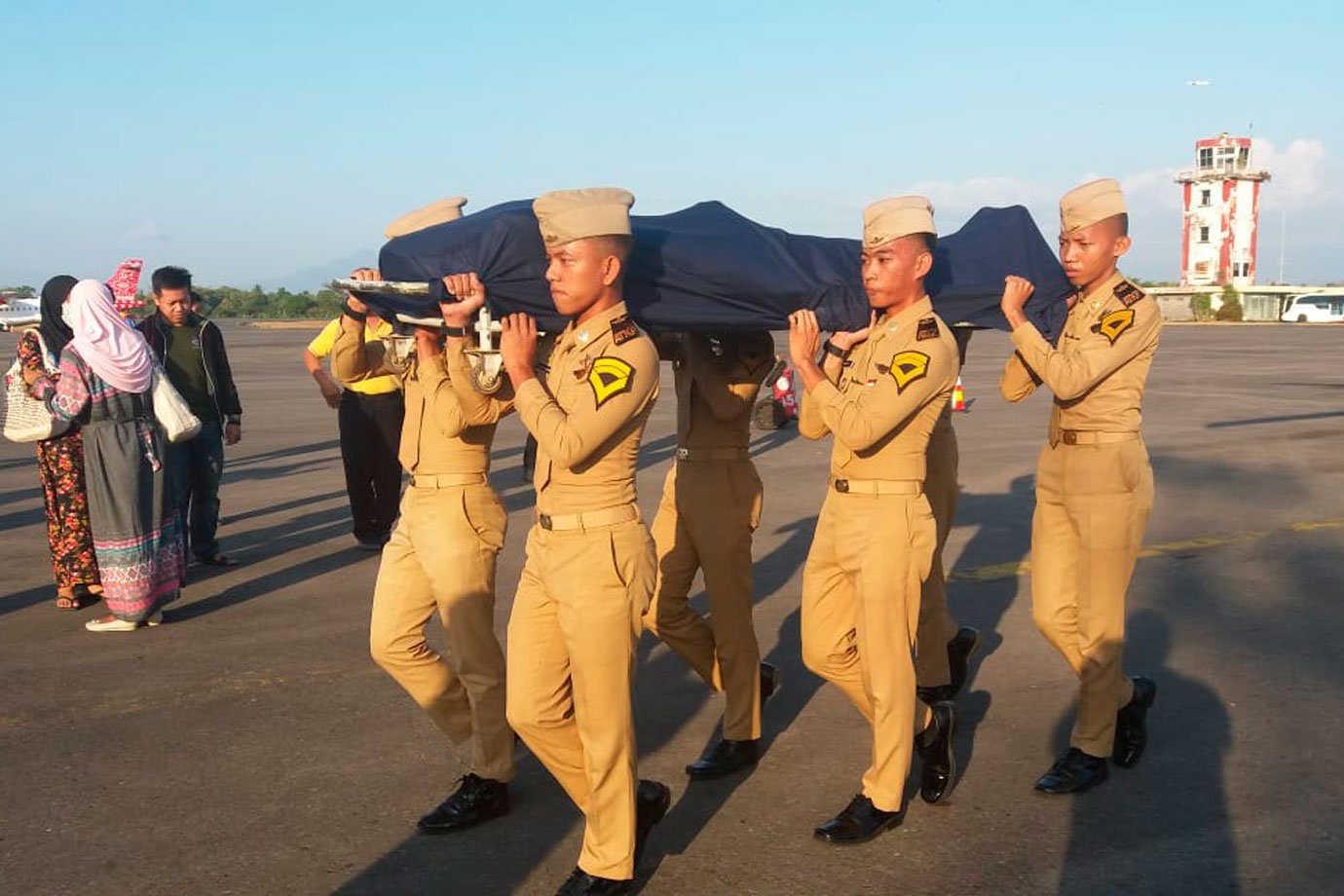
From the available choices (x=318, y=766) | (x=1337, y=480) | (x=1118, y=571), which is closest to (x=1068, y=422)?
(x=1118, y=571)

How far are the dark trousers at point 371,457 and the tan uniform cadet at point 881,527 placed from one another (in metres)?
4.73

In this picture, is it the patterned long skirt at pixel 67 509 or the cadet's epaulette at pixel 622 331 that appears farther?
the patterned long skirt at pixel 67 509

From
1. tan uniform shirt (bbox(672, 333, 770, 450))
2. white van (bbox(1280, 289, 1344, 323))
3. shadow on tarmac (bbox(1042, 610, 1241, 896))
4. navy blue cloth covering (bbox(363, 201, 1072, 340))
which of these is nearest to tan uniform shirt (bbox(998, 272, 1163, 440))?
navy blue cloth covering (bbox(363, 201, 1072, 340))

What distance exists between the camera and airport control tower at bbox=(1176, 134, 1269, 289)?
8225 centimetres

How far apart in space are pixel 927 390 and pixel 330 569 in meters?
5.15

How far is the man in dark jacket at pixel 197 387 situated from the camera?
825 centimetres

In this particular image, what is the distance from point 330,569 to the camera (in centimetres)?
825

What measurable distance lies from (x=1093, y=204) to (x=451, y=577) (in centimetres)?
270

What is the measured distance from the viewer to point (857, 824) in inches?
163

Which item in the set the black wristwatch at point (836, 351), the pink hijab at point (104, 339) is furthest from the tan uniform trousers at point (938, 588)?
the pink hijab at point (104, 339)

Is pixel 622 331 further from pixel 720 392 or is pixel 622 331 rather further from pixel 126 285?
pixel 126 285

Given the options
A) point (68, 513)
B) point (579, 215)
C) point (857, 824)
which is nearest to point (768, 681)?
point (857, 824)

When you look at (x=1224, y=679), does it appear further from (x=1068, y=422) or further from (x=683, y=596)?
(x=683, y=596)

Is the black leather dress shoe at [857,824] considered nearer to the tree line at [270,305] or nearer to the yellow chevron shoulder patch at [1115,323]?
the yellow chevron shoulder patch at [1115,323]
